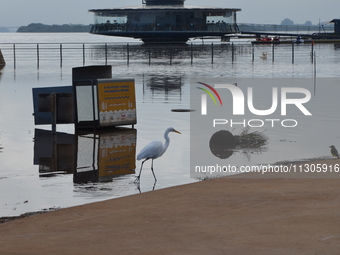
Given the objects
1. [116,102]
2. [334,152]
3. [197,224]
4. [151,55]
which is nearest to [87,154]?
[116,102]

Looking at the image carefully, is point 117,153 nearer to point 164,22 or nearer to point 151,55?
point 151,55

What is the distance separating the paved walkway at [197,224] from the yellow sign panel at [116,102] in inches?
247

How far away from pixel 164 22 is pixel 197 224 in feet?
296

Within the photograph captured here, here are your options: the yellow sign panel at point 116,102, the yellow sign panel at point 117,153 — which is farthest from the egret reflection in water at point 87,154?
the yellow sign panel at point 116,102

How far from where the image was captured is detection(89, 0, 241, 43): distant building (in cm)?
9531

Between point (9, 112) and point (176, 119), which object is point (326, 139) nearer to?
point (176, 119)

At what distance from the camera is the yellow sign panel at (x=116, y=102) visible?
15.4 metres

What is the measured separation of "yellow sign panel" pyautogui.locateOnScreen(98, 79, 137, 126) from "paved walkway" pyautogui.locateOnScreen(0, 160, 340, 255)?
6.28m

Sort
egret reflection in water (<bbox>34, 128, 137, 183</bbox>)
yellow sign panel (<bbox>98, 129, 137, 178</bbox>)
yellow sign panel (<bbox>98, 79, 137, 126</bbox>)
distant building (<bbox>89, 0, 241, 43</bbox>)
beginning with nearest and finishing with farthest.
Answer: egret reflection in water (<bbox>34, 128, 137, 183</bbox>)
yellow sign panel (<bbox>98, 129, 137, 178</bbox>)
yellow sign panel (<bbox>98, 79, 137, 126</bbox>)
distant building (<bbox>89, 0, 241, 43</bbox>)

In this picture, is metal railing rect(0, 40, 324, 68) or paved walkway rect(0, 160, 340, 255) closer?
paved walkway rect(0, 160, 340, 255)

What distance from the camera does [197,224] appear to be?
292 inches

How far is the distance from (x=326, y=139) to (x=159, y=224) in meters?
7.63

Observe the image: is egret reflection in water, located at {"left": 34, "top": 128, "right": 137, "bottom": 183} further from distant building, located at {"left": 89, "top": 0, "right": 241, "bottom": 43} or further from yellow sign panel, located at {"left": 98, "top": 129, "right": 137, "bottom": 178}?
distant building, located at {"left": 89, "top": 0, "right": 241, "bottom": 43}

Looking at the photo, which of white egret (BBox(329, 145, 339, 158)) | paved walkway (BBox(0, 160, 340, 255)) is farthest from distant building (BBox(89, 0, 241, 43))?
paved walkway (BBox(0, 160, 340, 255))
